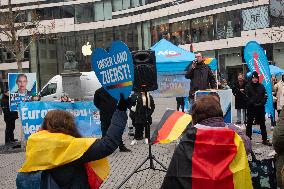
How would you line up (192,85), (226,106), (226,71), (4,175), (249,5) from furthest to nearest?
(226,71)
(249,5)
(192,85)
(226,106)
(4,175)

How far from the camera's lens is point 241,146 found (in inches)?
131

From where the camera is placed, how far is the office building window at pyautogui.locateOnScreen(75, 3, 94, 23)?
58.8 meters

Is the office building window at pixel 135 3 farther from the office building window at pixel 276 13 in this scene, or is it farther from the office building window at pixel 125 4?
the office building window at pixel 276 13

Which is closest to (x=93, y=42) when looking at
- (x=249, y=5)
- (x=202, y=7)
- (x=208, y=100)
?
(x=202, y=7)

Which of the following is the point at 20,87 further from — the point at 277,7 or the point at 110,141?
the point at 277,7

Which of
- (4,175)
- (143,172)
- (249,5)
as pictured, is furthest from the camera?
(249,5)

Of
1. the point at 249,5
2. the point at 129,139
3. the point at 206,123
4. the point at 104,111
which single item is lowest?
the point at 129,139

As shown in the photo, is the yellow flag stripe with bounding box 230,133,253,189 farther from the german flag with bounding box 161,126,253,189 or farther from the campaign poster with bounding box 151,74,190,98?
the campaign poster with bounding box 151,74,190,98

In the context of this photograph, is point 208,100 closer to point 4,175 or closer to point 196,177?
point 196,177

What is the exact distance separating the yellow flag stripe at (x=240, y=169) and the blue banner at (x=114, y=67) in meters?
1.15

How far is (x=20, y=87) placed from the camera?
511 inches

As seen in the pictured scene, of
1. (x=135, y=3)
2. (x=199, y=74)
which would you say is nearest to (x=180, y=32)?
(x=135, y=3)

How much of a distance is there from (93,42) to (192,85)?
1903 inches

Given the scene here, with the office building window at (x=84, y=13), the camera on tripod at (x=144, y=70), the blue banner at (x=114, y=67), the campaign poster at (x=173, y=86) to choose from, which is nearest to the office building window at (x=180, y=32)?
the office building window at (x=84, y=13)
